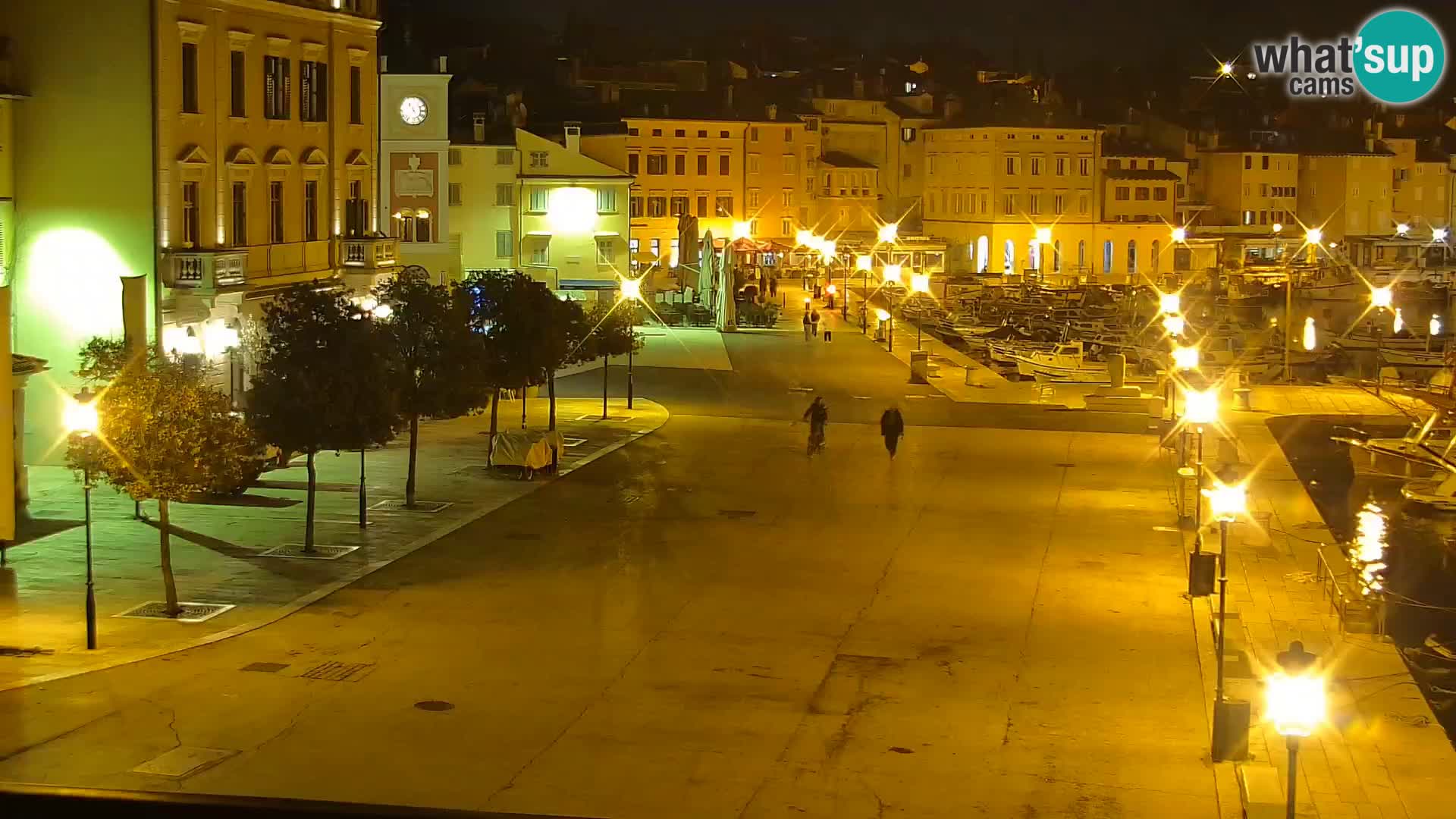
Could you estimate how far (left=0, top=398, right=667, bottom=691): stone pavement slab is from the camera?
2103cm

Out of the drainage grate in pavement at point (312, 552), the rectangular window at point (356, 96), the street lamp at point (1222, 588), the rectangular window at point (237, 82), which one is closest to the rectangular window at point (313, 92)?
the rectangular window at point (356, 96)

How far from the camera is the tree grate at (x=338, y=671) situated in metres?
19.4

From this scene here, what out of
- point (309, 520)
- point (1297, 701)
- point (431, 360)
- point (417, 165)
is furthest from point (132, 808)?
point (417, 165)

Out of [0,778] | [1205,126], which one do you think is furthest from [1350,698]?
[1205,126]

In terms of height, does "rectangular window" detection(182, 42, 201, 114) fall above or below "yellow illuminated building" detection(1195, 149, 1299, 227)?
below

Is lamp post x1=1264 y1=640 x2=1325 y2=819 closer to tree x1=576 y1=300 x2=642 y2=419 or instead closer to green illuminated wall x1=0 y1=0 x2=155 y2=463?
green illuminated wall x1=0 y1=0 x2=155 y2=463

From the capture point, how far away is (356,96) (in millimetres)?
44250

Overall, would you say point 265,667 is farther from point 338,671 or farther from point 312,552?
point 312,552

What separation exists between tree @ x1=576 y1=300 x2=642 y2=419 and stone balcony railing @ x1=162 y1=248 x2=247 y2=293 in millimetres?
9100

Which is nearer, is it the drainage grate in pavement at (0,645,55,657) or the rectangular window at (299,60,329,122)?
the drainage grate in pavement at (0,645,55,657)

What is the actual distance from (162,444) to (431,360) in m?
10.5

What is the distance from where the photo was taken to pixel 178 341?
116 feet

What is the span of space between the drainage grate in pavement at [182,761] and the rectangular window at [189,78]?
22048 mm

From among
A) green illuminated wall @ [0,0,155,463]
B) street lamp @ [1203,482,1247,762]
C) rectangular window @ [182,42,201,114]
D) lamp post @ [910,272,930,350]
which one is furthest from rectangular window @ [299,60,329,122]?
street lamp @ [1203,482,1247,762]
